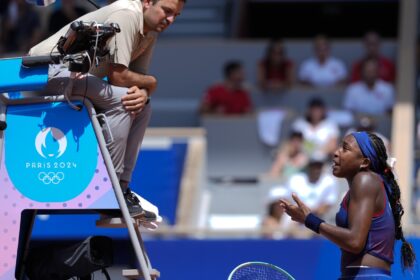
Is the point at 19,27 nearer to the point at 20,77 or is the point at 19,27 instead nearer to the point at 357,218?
the point at 20,77

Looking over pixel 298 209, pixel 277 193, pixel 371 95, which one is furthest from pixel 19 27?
pixel 298 209

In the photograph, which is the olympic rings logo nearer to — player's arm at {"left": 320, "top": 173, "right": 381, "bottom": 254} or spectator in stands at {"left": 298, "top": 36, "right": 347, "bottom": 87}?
player's arm at {"left": 320, "top": 173, "right": 381, "bottom": 254}

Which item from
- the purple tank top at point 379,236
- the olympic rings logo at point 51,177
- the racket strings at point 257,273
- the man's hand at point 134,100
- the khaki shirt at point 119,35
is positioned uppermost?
the khaki shirt at point 119,35

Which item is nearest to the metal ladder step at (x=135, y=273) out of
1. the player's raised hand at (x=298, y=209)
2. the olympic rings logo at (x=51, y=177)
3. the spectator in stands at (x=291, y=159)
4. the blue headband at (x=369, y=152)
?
the olympic rings logo at (x=51, y=177)

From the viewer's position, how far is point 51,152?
5.69 m

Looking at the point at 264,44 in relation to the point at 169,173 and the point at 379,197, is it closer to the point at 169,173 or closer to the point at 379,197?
the point at 169,173

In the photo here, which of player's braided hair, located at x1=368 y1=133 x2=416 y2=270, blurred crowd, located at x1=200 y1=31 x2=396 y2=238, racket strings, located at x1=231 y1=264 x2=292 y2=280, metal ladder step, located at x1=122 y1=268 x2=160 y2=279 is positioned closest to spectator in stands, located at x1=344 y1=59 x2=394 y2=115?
blurred crowd, located at x1=200 y1=31 x2=396 y2=238

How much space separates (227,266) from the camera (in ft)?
29.2

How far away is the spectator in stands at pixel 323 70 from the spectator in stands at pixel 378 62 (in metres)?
0.23

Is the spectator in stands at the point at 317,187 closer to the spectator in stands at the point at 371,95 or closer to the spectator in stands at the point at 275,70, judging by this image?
the spectator in stands at the point at 371,95

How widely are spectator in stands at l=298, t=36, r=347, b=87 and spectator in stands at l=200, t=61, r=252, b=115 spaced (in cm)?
93

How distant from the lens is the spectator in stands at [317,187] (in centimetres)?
1203

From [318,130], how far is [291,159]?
0.48 metres

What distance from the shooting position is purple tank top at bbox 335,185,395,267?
5.76 metres
